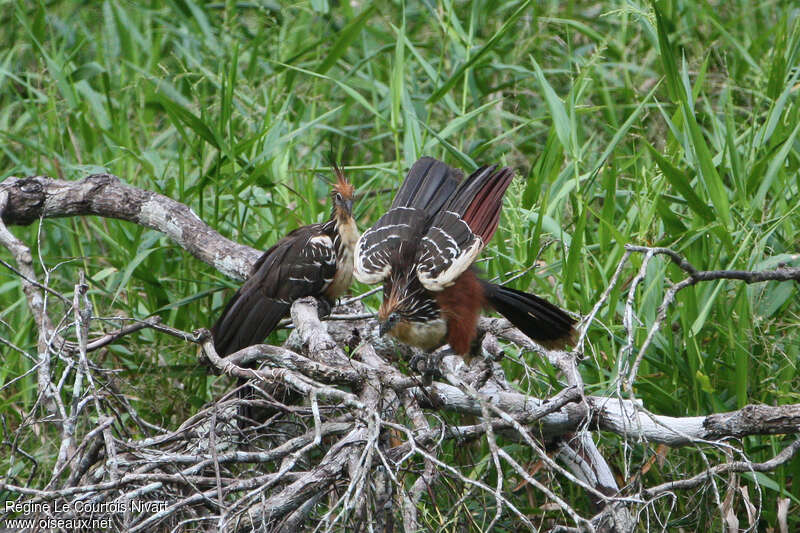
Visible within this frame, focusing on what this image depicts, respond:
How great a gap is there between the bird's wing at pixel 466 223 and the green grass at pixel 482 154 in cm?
22

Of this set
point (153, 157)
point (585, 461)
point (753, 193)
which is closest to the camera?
point (585, 461)

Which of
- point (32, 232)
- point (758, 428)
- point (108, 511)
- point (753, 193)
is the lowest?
point (32, 232)

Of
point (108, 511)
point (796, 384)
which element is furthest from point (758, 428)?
point (108, 511)

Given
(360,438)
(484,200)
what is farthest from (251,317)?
(360,438)

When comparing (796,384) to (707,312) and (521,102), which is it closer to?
(707,312)

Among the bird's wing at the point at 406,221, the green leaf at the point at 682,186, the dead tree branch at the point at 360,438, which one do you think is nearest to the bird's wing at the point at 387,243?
the bird's wing at the point at 406,221

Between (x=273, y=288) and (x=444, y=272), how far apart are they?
2.67 ft

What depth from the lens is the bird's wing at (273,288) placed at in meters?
3.90

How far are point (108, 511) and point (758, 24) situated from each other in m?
4.94

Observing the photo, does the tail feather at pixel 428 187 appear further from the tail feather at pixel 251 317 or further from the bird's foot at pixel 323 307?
the tail feather at pixel 251 317

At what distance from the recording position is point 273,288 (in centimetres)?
390

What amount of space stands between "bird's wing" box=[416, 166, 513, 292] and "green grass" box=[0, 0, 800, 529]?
0.22m

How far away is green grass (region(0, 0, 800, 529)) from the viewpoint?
3.66 metres

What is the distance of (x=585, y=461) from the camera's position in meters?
3.31
